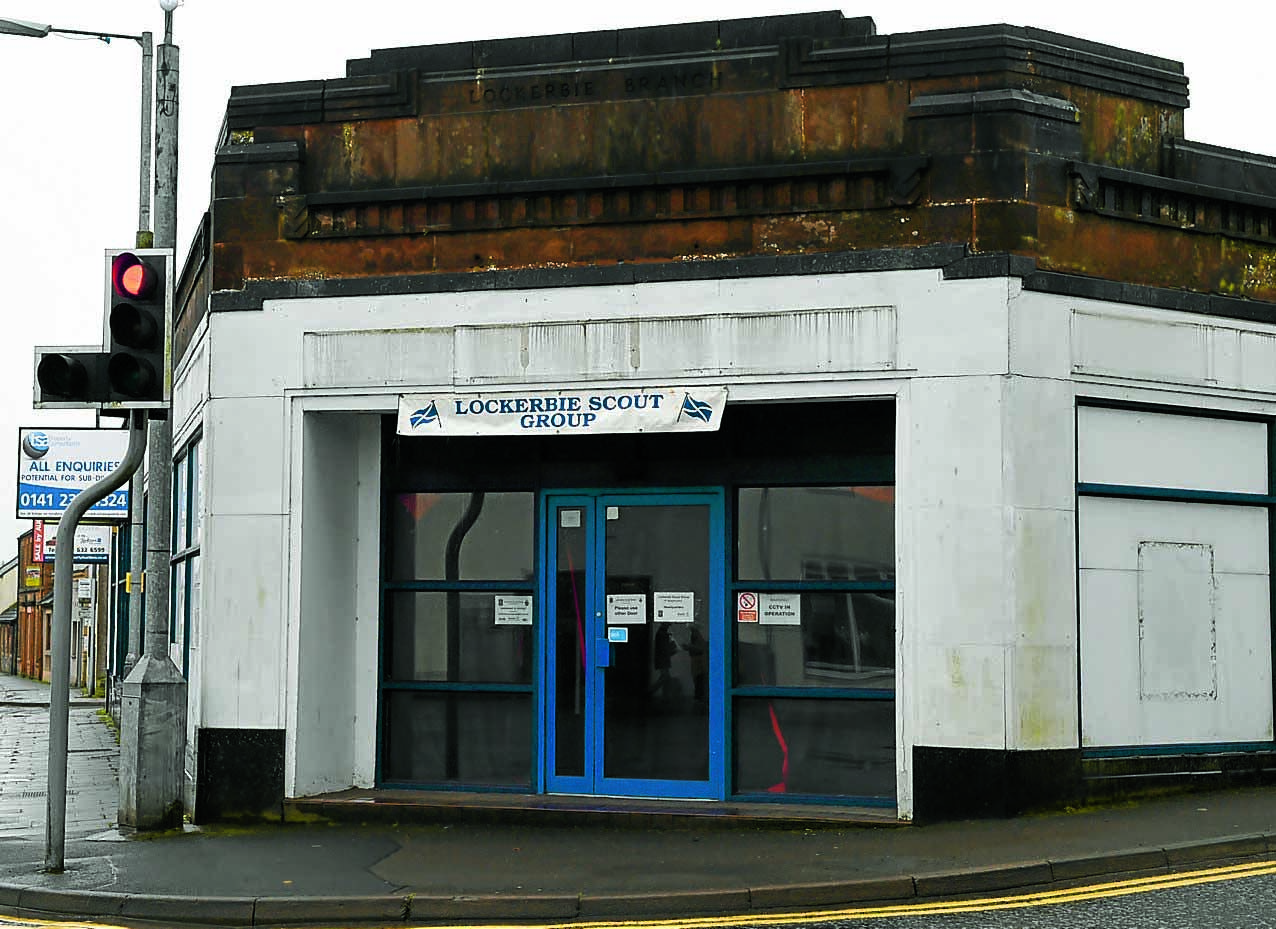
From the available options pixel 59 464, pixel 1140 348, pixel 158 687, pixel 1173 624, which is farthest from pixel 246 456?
pixel 59 464

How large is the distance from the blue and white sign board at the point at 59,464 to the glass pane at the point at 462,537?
40.3 ft

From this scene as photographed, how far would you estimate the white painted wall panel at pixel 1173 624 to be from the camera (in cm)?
1191

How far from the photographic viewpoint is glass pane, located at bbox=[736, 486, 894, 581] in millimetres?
12250

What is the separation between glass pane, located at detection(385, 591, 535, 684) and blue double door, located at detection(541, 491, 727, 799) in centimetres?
28

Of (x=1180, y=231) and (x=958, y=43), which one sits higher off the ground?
(x=958, y=43)

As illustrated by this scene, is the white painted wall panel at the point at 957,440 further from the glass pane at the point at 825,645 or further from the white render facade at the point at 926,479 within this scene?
the glass pane at the point at 825,645

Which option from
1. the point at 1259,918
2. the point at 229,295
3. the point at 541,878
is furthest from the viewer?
the point at 229,295

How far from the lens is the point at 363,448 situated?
1336cm

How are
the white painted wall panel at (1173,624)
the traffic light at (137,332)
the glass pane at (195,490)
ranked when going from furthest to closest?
the glass pane at (195,490), the white painted wall panel at (1173,624), the traffic light at (137,332)

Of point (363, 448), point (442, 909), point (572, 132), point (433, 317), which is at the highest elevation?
point (572, 132)

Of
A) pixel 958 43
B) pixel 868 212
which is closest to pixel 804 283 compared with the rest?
pixel 868 212

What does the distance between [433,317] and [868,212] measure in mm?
3355

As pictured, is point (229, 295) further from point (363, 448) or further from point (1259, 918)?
point (1259, 918)

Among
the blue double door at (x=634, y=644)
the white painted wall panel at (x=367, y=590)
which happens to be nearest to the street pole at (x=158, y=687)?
the white painted wall panel at (x=367, y=590)
